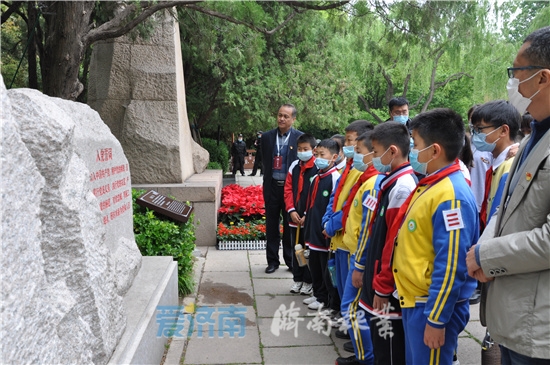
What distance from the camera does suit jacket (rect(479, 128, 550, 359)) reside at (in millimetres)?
1672

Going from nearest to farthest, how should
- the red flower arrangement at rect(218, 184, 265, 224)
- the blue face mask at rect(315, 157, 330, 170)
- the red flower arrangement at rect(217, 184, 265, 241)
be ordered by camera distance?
the blue face mask at rect(315, 157, 330, 170) < the red flower arrangement at rect(217, 184, 265, 241) < the red flower arrangement at rect(218, 184, 265, 224)

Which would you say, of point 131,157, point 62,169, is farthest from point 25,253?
point 131,157

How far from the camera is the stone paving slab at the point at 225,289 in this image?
484 cm

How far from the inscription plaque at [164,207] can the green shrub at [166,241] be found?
7 cm

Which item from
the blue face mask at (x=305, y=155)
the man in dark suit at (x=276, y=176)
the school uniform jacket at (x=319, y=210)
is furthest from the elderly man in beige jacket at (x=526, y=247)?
the man in dark suit at (x=276, y=176)

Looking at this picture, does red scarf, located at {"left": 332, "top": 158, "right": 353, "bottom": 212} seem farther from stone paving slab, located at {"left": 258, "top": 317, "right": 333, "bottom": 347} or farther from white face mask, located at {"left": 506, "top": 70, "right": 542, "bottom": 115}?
white face mask, located at {"left": 506, "top": 70, "right": 542, "bottom": 115}

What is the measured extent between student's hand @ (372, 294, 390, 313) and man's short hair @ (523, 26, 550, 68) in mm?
1404

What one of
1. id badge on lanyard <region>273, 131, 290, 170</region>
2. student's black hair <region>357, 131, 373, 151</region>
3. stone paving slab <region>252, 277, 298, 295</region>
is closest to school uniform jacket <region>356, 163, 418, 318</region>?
student's black hair <region>357, 131, 373, 151</region>

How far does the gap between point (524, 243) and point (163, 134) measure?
19.5 ft

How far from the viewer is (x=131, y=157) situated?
691 centimetres

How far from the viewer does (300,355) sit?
366 cm

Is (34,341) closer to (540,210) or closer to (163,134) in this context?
(540,210)

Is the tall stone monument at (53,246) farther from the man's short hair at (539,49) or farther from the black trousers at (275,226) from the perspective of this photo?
the black trousers at (275,226)

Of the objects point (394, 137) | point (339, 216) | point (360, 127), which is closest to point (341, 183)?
point (339, 216)
